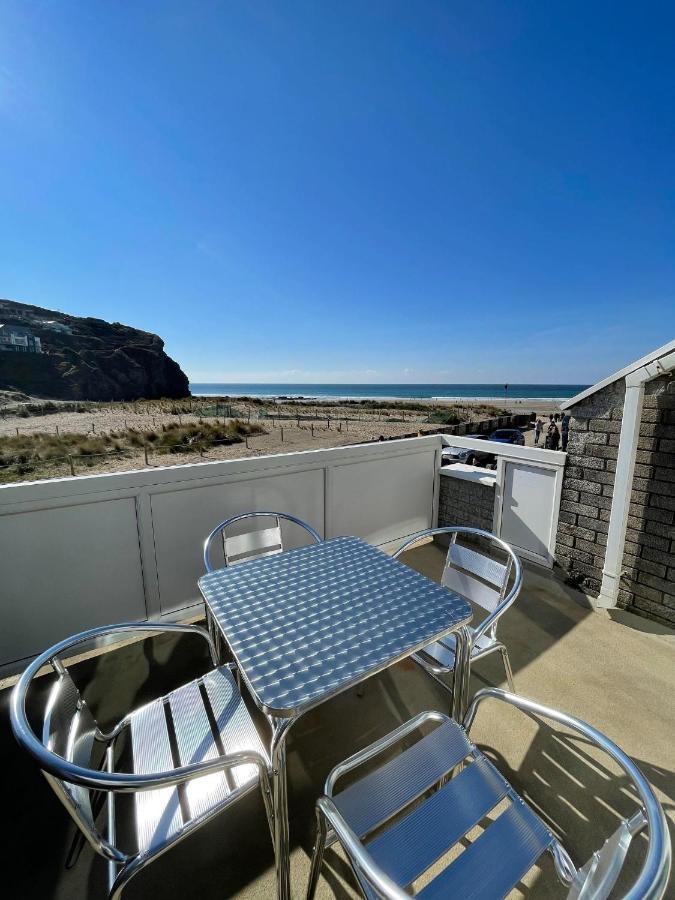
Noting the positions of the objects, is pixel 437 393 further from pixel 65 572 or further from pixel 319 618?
pixel 319 618

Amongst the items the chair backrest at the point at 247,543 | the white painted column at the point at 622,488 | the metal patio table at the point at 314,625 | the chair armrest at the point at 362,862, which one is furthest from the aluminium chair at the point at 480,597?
the white painted column at the point at 622,488

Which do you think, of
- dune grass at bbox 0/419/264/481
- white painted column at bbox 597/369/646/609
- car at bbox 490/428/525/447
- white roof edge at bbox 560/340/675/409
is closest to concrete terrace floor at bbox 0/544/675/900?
white painted column at bbox 597/369/646/609

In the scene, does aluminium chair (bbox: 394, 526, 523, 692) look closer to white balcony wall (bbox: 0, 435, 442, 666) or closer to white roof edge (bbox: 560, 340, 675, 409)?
white balcony wall (bbox: 0, 435, 442, 666)

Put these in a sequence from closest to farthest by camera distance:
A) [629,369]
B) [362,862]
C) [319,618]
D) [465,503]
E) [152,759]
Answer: [362,862]
[152,759]
[319,618]
[629,369]
[465,503]

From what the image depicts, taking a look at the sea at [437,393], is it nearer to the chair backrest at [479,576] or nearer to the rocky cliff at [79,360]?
Result: the rocky cliff at [79,360]

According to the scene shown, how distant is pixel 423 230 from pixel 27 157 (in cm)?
998

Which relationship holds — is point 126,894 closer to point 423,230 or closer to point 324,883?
point 324,883

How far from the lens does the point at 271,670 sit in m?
0.90

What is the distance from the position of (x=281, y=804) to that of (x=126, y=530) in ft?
5.38

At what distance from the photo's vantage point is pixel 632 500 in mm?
2230

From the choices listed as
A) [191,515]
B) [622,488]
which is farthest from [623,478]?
[191,515]

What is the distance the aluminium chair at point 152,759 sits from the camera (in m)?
0.68

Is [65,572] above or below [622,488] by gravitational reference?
below

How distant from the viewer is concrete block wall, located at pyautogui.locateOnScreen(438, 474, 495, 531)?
121 inches
